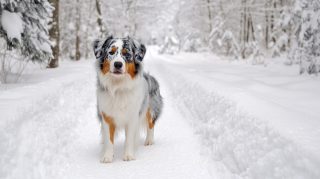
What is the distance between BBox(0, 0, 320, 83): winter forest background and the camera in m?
9.73

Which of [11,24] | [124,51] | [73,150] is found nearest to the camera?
[124,51]

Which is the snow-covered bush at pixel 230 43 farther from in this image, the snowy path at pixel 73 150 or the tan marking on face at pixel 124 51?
the tan marking on face at pixel 124 51

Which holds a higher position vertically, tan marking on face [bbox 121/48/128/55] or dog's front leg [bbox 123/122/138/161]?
tan marking on face [bbox 121/48/128/55]

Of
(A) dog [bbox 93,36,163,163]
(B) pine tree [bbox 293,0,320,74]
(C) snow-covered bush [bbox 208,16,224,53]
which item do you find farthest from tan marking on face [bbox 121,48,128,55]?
(C) snow-covered bush [bbox 208,16,224,53]

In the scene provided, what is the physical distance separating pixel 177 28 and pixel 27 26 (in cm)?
4927

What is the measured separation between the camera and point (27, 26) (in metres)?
9.48

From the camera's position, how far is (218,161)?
508cm

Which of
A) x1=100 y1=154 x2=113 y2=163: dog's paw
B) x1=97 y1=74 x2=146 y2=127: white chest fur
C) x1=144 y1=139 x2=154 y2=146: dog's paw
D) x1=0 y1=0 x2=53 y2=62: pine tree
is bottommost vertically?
x1=144 y1=139 x2=154 y2=146: dog's paw

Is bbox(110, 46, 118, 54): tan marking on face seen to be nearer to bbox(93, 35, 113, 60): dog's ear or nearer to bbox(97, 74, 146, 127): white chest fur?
bbox(93, 35, 113, 60): dog's ear

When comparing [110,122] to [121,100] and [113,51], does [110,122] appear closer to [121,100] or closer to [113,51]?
[121,100]

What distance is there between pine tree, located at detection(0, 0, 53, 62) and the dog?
A: 431cm

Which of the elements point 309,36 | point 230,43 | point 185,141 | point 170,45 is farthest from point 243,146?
point 170,45

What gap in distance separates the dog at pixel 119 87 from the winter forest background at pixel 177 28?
446 centimetres

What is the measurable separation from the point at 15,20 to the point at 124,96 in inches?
193
